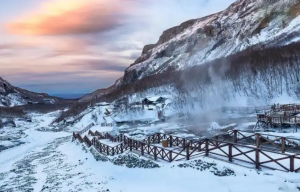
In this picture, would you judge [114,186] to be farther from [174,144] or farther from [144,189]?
[174,144]

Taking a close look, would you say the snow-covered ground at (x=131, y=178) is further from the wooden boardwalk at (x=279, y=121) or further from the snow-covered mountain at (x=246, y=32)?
the snow-covered mountain at (x=246, y=32)

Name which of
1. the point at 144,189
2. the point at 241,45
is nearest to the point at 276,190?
the point at 144,189

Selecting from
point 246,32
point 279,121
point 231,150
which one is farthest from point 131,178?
point 246,32

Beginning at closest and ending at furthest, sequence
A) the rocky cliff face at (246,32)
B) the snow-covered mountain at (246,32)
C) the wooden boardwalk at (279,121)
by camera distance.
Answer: the wooden boardwalk at (279,121), the snow-covered mountain at (246,32), the rocky cliff face at (246,32)

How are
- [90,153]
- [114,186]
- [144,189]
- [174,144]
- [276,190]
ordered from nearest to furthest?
[276,190], [144,189], [114,186], [174,144], [90,153]

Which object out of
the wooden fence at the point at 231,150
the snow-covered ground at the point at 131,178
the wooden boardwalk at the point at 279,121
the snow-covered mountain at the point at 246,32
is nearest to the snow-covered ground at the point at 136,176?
the snow-covered ground at the point at 131,178

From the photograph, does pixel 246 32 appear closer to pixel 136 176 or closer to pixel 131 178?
pixel 136 176

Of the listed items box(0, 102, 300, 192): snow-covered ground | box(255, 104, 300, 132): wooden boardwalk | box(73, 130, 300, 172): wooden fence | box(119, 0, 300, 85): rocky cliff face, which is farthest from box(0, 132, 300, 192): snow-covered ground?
box(119, 0, 300, 85): rocky cliff face

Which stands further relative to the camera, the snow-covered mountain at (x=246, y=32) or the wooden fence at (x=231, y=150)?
the snow-covered mountain at (x=246, y=32)

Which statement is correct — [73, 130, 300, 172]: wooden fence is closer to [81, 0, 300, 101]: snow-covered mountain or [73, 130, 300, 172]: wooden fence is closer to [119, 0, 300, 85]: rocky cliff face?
[119, 0, 300, 85]: rocky cliff face

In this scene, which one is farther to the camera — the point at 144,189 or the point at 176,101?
the point at 176,101

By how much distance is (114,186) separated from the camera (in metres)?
19.4

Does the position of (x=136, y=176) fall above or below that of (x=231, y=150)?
below

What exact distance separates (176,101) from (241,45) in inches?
3375
